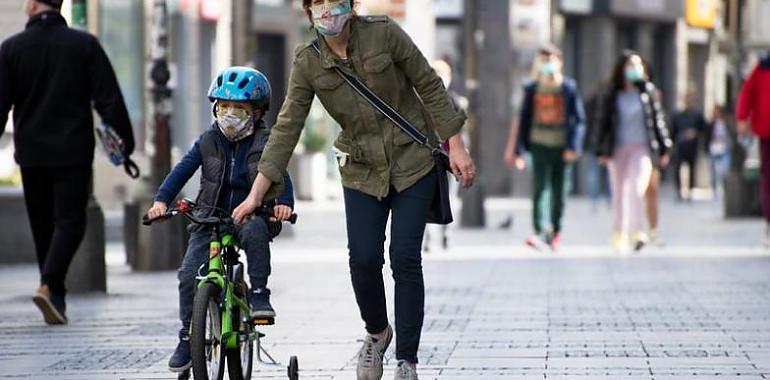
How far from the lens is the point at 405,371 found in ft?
26.3

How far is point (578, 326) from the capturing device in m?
10.9

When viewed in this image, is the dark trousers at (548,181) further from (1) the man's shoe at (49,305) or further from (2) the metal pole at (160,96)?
(1) the man's shoe at (49,305)

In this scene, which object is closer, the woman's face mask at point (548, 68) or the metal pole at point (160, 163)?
the metal pole at point (160, 163)

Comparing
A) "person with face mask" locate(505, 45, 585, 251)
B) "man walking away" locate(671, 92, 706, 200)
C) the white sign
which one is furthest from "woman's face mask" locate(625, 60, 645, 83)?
the white sign

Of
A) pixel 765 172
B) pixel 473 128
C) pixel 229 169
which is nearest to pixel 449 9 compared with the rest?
pixel 473 128

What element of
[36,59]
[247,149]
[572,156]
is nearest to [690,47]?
[572,156]

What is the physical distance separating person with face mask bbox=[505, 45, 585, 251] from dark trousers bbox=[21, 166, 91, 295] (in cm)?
720

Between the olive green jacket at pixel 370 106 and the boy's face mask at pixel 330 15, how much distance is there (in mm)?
139

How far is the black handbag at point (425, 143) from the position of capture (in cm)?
796

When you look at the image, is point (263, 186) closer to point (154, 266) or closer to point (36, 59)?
point (36, 59)

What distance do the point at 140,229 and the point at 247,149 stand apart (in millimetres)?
7430

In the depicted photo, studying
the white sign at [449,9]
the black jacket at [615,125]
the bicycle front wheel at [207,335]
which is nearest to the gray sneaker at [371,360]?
the bicycle front wheel at [207,335]

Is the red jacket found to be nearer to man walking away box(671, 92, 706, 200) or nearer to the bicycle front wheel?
the bicycle front wheel

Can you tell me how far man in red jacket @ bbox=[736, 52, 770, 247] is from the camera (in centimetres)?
1741
